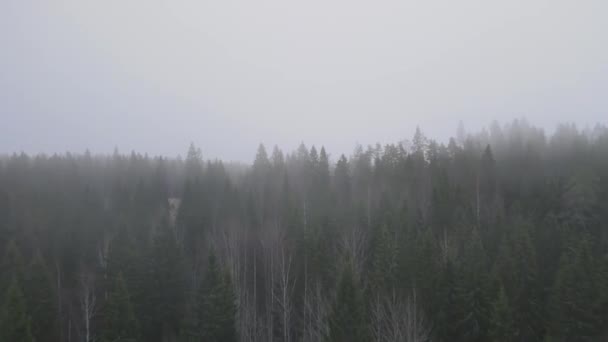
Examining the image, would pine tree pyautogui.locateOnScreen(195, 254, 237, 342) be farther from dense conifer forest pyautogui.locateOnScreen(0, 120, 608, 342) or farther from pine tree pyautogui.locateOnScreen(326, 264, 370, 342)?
pine tree pyautogui.locateOnScreen(326, 264, 370, 342)

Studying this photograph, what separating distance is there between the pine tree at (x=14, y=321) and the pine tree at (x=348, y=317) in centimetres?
1579

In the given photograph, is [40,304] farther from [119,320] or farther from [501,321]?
[501,321]

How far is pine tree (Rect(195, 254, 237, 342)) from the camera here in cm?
2153

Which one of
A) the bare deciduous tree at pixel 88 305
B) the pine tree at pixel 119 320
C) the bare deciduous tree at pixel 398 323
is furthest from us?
the bare deciduous tree at pixel 88 305

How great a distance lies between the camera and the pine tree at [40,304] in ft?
77.4

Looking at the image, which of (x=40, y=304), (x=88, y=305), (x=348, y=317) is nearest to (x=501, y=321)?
(x=348, y=317)

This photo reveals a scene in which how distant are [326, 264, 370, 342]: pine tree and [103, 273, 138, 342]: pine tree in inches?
471

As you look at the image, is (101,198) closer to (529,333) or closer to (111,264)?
(111,264)

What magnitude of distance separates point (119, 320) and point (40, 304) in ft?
23.1

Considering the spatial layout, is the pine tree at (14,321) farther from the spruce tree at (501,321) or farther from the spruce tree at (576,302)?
the spruce tree at (576,302)

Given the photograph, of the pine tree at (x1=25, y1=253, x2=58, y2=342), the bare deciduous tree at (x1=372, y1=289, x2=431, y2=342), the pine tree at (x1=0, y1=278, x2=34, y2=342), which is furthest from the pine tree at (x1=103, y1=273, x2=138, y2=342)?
the bare deciduous tree at (x1=372, y1=289, x2=431, y2=342)

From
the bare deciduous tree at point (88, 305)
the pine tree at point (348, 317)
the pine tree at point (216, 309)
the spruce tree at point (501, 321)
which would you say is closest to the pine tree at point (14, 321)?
the bare deciduous tree at point (88, 305)

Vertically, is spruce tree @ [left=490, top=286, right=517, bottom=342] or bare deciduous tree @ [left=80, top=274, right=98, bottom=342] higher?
bare deciduous tree @ [left=80, top=274, right=98, bottom=342]

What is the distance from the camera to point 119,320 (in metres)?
21.2
